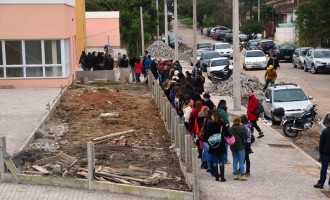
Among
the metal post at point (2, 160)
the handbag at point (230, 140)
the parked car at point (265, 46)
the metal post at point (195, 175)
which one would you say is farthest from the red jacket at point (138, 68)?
the parked car at point (265, 46)

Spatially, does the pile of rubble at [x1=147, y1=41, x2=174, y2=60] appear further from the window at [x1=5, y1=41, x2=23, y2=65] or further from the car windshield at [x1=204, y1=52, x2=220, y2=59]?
the window at [x1=5, y1=41, x2=23, y2=65]

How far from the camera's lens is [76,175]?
13.0m

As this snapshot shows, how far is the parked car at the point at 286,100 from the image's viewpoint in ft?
72.2

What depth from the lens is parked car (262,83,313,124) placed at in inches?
867

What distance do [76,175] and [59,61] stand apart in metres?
17.6

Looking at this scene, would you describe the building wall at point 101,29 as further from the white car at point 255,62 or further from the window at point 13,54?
the window at point 13,54

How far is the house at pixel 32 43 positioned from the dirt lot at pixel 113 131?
5.44 ft

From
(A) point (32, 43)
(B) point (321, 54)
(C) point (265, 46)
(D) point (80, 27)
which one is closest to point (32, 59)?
(A) point (32, 43)

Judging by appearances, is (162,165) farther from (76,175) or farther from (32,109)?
(32,109)

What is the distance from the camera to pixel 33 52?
29.6 meters

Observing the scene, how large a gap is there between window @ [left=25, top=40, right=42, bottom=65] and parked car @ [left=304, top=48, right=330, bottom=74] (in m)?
18.9

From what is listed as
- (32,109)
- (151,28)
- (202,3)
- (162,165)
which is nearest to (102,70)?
(32,109)

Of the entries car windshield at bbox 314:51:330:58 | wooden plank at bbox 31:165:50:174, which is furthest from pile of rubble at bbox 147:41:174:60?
wooden plank at bbox 31:165:50:174

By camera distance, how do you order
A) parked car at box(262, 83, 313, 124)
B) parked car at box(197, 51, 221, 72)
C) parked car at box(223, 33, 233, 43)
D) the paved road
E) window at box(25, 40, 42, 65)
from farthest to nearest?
parked car at box(223, 33, 233, 43)
parked car at box(197, 51, 221, 72)
window at box(25, 40, 42, 65)
the paved road
parked car at box(262, 83, 313, 124)
